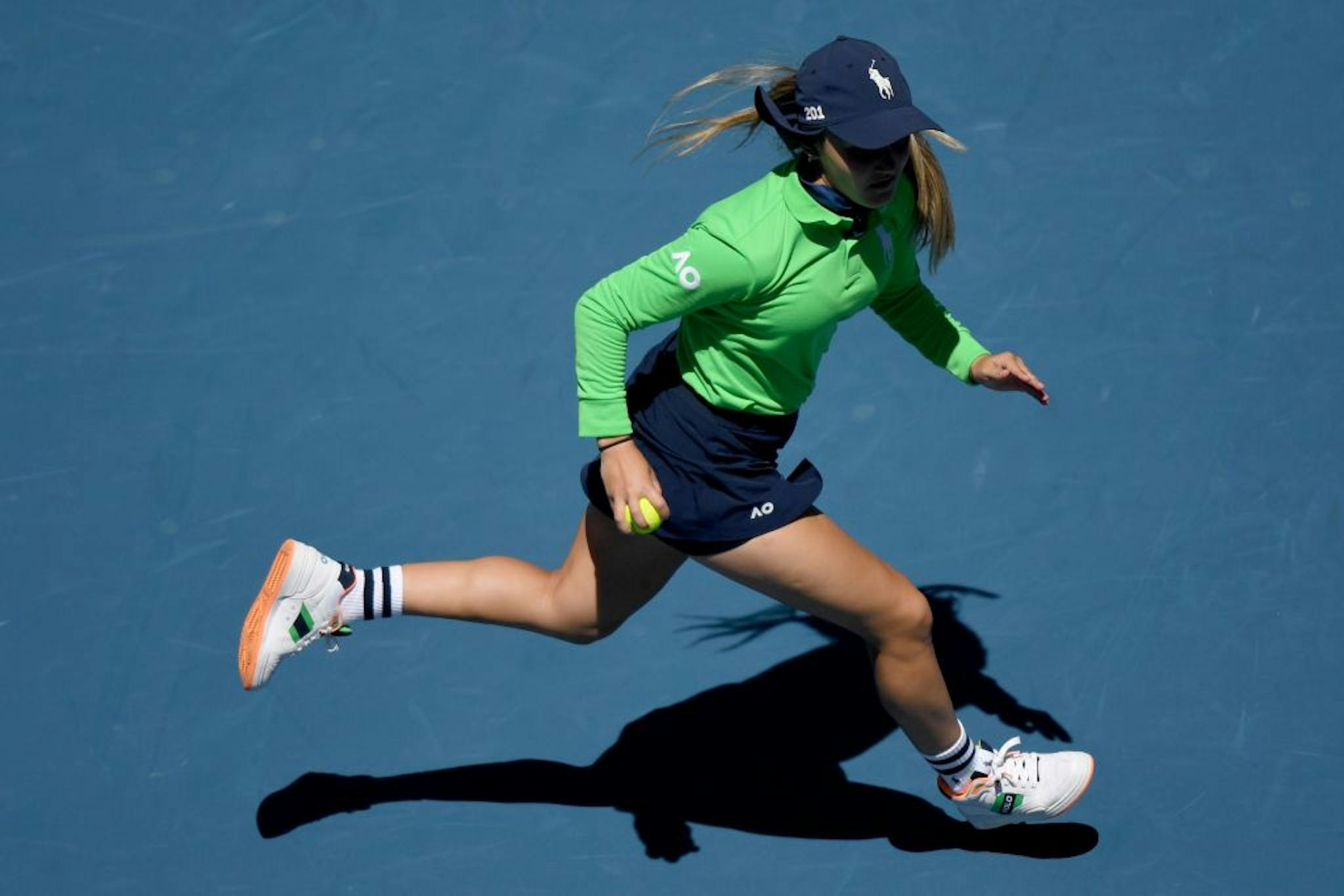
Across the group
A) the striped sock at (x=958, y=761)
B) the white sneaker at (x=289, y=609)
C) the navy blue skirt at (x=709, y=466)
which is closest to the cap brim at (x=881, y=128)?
the navy blue skirt at (x=709, y=466)

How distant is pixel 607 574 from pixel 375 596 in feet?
1.97

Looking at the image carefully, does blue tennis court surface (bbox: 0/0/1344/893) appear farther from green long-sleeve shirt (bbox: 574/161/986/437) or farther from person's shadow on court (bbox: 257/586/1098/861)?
green long-sleeve shirt (bbox: 574/161/986/437)

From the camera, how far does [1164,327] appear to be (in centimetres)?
577

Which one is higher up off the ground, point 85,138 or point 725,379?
point 725,379

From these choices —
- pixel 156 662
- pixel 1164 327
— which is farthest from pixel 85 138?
pixel 1164 327

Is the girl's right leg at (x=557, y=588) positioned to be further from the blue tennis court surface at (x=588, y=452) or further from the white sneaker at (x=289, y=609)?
the blue tennis court surface at (x=588, y=452)

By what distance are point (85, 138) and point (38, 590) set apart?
1733 millimetres

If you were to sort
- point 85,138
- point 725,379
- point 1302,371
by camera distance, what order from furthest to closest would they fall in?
1. point 85,138
2. point 1302,371
3. point 725,379

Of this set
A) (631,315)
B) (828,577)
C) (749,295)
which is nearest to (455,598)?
(828,577)

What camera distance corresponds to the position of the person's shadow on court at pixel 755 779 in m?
4.86

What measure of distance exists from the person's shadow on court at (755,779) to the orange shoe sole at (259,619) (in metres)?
0.55

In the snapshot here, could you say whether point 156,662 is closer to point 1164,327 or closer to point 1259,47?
point 1164,327

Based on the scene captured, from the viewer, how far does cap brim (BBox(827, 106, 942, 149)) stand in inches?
141

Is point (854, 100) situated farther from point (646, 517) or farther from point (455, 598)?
point (455, 598)
